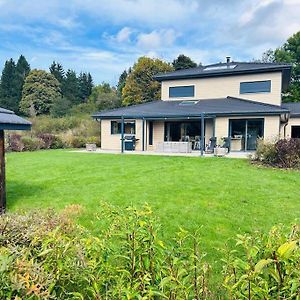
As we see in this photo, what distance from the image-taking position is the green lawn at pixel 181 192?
612 cm

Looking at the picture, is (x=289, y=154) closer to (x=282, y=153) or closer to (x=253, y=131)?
(x=282, y=153)

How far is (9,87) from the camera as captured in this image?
61938mm

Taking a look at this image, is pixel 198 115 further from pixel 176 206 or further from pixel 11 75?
pixel 11 75

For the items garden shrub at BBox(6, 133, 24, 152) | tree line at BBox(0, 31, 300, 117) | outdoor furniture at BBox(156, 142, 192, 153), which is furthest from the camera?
tree line at BBox(0, 31, 300, 117)

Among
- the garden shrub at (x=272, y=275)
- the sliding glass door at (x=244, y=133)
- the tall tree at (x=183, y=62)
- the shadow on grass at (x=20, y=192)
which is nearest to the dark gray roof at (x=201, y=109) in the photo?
the sliding glass door at (x=244, y=133)

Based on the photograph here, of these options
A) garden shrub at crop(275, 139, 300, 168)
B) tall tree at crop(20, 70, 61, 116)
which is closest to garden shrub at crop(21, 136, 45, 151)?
garden shrub at crop(275, 139, 300, 168)

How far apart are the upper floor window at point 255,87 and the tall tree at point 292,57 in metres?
18.0

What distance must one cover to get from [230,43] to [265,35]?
524cm

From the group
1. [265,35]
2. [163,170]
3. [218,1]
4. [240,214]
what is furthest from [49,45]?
[265,35]

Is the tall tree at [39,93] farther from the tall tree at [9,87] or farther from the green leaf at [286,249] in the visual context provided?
the green leaf at [286,249]

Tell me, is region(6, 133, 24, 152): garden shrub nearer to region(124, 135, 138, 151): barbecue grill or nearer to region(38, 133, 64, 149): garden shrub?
region(38, 133, 64, 149): garden shrub

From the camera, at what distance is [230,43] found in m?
41.5

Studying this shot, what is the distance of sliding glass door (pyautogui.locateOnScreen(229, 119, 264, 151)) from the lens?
21016mm

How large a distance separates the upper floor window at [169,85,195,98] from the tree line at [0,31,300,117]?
18307 mm
